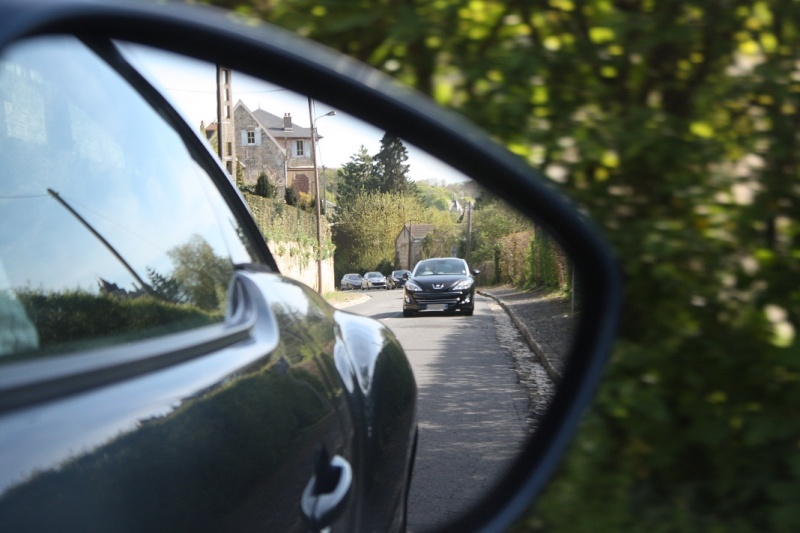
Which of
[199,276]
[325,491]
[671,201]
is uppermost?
[671,201]

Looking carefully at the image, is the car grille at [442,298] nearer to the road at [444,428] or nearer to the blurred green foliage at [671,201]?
the road at [444,428]

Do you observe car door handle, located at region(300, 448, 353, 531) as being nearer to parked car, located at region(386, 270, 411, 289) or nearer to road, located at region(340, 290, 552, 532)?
road, located at region(340, 290, 552, 532)

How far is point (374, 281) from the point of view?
4.71 ft

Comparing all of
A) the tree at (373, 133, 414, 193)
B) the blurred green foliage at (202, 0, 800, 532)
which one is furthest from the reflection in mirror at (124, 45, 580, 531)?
the blurred green foliage at (202, 0, 800, 532)

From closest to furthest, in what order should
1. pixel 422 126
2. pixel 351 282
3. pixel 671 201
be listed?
pixel 422 126 → pixel 351 282 → pixel 671 201

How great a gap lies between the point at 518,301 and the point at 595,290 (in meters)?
1.76

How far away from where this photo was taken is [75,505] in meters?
0.90

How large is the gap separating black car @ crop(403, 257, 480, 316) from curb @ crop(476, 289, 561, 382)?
21 cm

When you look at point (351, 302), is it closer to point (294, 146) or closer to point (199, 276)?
point (199, 276)

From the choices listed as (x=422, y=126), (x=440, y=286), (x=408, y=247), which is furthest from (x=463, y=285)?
(x=422, y=126)

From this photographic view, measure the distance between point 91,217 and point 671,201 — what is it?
234 cm

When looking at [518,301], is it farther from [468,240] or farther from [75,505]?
[75,505]

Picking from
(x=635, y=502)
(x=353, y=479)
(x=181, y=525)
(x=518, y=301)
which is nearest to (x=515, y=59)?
(x=518, y=301)

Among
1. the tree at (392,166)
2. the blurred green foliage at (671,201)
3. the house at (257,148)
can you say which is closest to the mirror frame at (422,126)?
the tree at (392,166)
